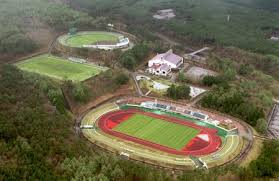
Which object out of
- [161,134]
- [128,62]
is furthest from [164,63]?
[161,134]

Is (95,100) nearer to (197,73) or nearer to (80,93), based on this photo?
(80,93)

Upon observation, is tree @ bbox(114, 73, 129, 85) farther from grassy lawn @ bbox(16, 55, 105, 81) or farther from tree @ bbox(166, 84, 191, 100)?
tree @ bbox(166, 84, 191, 100)

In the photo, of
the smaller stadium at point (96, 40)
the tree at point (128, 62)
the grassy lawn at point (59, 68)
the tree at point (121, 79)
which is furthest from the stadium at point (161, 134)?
the smaller stadium at point (96, 40)

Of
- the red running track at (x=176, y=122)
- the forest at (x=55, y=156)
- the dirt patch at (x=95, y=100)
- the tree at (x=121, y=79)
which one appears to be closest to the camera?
the forest at (x=55, y=156)

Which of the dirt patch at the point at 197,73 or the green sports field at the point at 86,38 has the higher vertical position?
the green sports field at the point at 86,38

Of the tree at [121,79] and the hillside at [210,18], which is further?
the hillside at [210,18]

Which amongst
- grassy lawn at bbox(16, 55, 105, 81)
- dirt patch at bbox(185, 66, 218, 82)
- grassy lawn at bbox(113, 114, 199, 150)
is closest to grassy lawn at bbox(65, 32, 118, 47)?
grassy lawn at bbox(16, 55, 105, 81)

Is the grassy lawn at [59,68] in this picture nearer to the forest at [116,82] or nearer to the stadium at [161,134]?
the forest at [116,82]

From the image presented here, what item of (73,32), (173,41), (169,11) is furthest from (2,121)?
(169,11)
